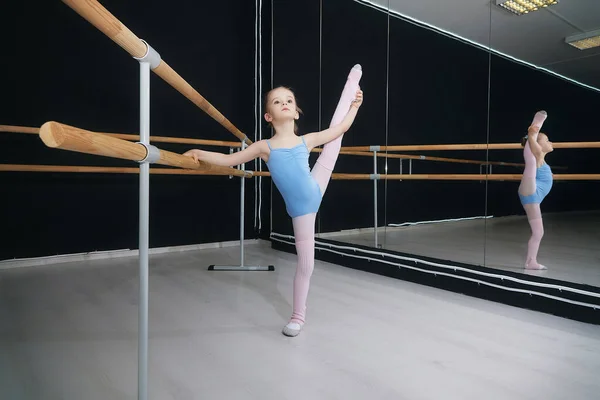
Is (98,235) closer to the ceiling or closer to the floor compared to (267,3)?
closer to the floor

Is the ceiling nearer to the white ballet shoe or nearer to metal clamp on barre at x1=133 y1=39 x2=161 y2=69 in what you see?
the white ballet shoe

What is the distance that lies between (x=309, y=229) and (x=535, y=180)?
117 cm

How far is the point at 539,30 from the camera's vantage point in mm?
1833

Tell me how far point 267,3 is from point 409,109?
192 centimetres

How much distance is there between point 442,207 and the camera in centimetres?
265

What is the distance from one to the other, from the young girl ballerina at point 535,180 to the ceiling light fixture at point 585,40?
0.30 meters

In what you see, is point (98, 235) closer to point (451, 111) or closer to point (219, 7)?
point (219, 7)

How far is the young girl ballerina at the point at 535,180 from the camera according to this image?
→ 1.87 meters

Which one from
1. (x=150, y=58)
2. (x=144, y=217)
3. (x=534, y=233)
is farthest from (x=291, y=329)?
(x=534, y=233)

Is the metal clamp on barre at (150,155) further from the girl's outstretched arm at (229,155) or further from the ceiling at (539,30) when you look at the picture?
the ceiling at (539,30)

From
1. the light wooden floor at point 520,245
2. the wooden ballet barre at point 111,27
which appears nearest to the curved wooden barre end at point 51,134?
the wooden ballet barre at point 111,27

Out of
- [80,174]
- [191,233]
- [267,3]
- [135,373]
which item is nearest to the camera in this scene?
[135,373]

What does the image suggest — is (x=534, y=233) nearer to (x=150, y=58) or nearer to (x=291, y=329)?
(x=291, y=329)

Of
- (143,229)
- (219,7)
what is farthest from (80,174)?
(143,229)
